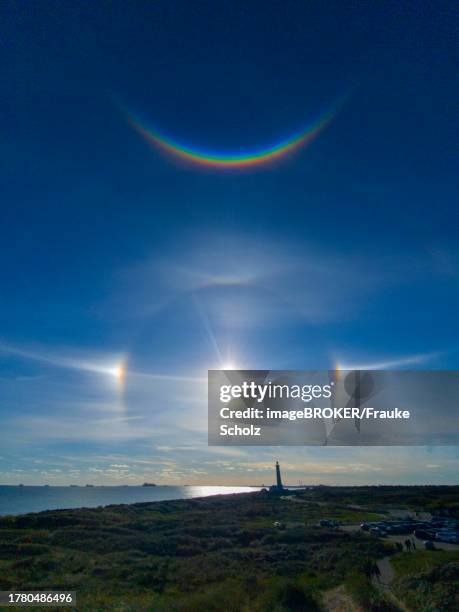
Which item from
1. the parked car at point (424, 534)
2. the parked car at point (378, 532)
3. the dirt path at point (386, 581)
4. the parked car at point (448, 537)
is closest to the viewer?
the dirt path at point (386, 581)

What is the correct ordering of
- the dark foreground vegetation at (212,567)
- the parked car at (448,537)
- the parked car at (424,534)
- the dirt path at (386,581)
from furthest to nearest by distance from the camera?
1. the parked car at (424,534)
2. the parked car at (448,537)
3. the dirt path at (386,581)
4. the dark foreground vegetation at (212,567)

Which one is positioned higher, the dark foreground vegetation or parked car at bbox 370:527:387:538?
the dark foreground vegetation

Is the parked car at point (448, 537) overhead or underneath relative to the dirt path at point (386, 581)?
underneath

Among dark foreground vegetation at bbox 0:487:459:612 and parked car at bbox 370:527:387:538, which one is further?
parked car at bbox 370:527:387:538

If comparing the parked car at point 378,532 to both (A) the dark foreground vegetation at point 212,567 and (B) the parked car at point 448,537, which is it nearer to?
(A) the dark foreground vegetation at point 212,567

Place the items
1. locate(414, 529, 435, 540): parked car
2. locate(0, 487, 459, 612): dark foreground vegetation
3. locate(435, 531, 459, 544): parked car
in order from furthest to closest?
locate(414, 529, 435, 540): parked car
locate(435, 531, 459, 544): parked car
locate(0, 487, 459, 612): dark foreground vegetation

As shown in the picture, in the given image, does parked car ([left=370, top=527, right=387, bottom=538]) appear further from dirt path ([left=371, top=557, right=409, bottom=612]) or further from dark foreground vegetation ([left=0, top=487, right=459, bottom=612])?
dirt path ([left=371, top=557, right=409, bottom=612])

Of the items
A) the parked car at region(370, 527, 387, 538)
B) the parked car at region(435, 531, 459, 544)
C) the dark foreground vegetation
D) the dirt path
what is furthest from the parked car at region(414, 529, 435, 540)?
the dirt path

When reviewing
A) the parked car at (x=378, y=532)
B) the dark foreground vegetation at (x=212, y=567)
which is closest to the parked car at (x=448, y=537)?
the parked car at (x=378, y=532)

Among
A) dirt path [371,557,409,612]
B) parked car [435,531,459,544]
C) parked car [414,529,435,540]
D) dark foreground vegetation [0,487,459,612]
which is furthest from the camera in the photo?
parked car [414,529,435,540]
